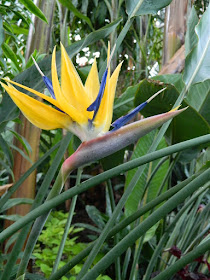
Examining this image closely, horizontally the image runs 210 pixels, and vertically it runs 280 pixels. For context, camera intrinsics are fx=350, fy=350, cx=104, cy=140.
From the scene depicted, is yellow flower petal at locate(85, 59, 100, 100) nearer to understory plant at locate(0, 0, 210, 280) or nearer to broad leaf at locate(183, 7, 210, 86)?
understory plant at locate(0, 0, 210, 280)

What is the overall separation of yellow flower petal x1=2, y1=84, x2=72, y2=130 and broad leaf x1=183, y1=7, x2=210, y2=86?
225mm

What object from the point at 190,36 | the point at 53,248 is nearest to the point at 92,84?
the point at 190,36

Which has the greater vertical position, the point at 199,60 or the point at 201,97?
the point at 199,60

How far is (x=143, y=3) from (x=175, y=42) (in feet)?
2.23

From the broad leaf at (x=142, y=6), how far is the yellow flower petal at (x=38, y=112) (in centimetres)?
26

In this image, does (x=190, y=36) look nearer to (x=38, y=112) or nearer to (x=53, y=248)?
(x=38, y=112)

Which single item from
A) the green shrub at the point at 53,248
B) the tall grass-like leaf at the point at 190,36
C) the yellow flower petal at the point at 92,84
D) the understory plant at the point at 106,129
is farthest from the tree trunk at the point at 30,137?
the yellow flower petal at the point at 92,84

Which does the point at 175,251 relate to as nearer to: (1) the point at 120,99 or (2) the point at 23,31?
(1) the point at 120,99

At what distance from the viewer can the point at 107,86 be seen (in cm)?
33

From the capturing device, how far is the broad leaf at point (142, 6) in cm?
53

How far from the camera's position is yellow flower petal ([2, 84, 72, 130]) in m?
0.32

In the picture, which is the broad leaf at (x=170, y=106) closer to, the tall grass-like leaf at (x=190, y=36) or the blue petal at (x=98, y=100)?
the tall grass-like leaf at (x=190, y=36)

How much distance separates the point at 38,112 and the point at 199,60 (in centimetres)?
28

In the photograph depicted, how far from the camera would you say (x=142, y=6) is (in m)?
0.54
